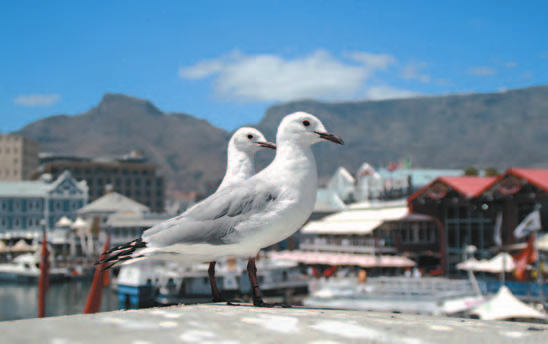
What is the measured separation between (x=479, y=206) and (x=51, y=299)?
1249 inches

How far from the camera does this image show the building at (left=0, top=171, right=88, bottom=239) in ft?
283

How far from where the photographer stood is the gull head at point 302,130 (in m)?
6.79

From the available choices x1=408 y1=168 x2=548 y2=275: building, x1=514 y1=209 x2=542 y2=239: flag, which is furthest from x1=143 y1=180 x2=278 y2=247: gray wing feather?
x1=408 y1=168 x2=548 y2=275: building

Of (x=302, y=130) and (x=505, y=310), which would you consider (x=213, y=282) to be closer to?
(x=302, y=130)

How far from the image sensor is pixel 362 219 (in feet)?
174

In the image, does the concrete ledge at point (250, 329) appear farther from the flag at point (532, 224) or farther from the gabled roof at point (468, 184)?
the gabled roof at point (468, 184)

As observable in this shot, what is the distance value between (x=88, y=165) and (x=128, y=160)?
28.3 ft

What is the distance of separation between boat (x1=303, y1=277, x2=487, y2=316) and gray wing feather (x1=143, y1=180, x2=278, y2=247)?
23005mm

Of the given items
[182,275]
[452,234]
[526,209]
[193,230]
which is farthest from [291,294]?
[193,230]

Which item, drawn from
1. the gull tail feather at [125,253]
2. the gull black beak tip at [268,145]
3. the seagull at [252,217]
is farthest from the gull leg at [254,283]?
the gull black beak tip at [268,145]

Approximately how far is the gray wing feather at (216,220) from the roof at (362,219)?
40.8 meters

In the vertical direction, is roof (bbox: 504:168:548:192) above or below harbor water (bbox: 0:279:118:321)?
above

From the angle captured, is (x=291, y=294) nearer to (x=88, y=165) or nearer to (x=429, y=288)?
(x=429, y=288)

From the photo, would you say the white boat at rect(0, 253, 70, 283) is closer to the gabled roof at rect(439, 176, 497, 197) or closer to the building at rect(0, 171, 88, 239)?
the building at rect(0, 171, 88, 239)
